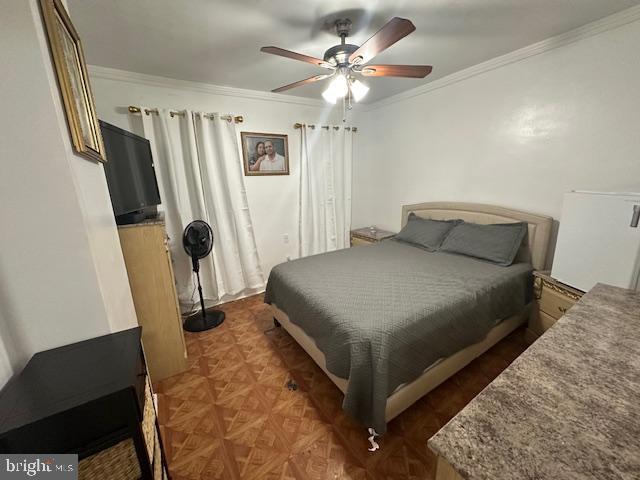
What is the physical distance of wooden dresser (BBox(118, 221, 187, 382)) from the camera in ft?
5.55

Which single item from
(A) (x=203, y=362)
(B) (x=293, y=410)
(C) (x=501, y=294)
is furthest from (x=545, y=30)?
(A) (x=203, y=362)

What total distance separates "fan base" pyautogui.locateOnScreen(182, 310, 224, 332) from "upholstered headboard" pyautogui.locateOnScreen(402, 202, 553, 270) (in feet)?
8.87

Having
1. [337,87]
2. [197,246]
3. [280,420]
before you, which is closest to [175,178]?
[197,246]

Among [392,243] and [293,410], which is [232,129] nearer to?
[392,243]

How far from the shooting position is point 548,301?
1942 mm

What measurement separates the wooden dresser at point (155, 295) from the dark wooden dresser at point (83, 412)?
0.90 meters

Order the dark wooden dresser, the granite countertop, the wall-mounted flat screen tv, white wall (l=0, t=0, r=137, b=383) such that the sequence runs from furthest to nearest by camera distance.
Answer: the wall-mounted flat screen tv < white wall (l=0, t=0, r=137, b=383) < the dark wooden dresser < the granite countertop

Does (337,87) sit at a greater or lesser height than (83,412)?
greater

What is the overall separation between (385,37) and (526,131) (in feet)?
5.95

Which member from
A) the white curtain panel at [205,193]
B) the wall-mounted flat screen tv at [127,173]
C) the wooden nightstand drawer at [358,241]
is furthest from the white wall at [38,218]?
the wooden nightstand drawer at [358,241]

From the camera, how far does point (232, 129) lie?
9.33ft

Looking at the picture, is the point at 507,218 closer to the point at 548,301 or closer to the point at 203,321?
the point at 548,301

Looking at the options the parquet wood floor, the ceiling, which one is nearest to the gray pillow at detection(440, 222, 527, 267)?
the parquet wood floor

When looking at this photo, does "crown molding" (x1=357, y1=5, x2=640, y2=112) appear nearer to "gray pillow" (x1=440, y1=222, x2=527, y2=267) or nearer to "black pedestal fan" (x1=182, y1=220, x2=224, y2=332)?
"gray pillow" (x1=440, y1=222, x2=527, y2=267)
